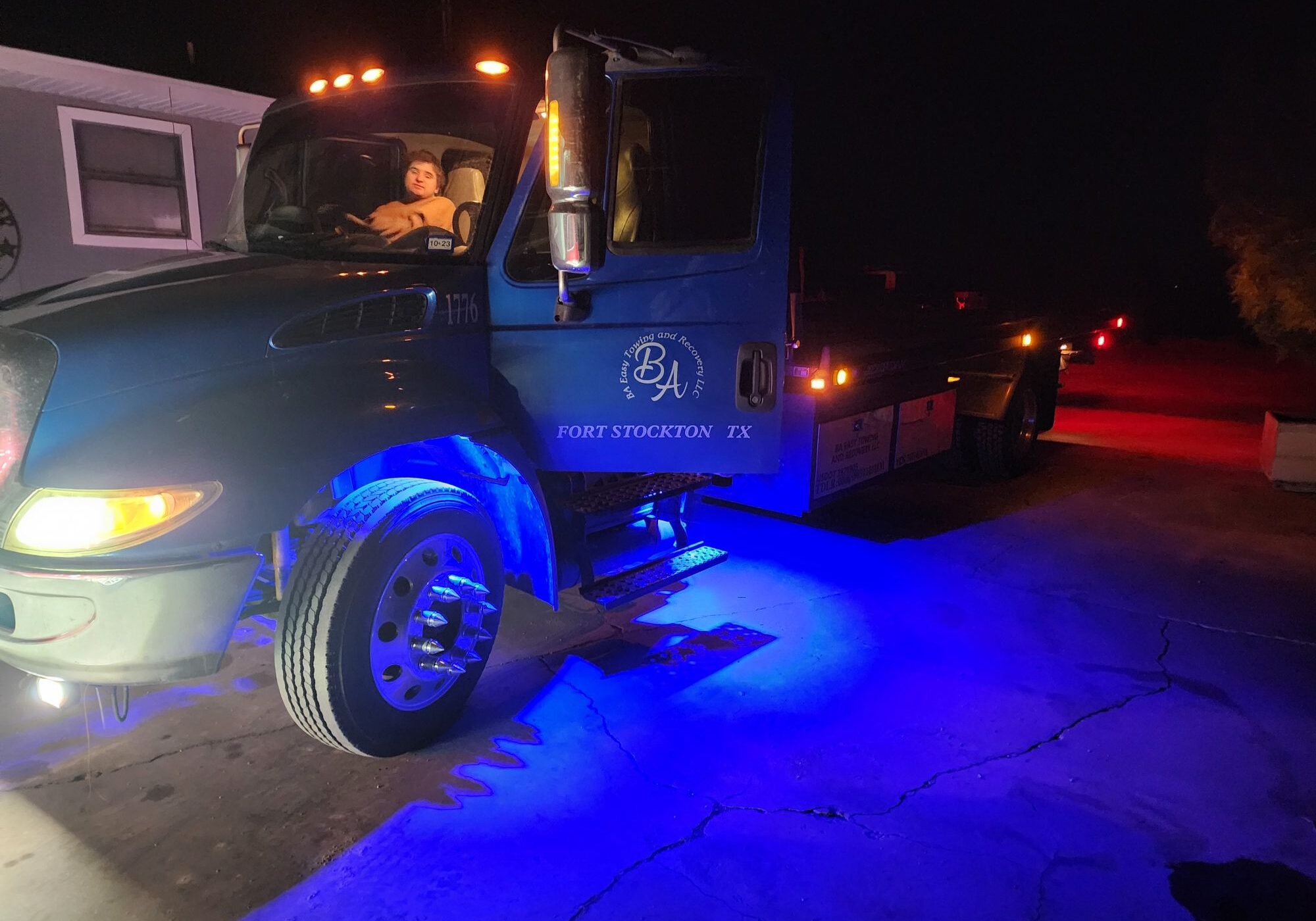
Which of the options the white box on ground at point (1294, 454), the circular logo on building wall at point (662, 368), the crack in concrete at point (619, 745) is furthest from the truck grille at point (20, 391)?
the white box on ground at point (1294, 454)

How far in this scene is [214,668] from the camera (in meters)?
2.80

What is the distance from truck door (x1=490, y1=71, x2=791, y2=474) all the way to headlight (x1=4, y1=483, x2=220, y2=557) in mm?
1549

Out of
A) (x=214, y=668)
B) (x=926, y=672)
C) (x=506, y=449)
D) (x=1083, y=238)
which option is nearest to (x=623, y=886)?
(x=214, y=668)

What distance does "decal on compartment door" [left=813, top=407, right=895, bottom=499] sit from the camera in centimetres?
546

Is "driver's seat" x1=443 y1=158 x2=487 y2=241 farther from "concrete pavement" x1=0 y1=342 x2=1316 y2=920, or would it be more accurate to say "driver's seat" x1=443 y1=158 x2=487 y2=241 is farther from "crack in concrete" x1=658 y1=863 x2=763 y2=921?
"crack in concrete" x1=658 y1=863 x2=763 y2=921

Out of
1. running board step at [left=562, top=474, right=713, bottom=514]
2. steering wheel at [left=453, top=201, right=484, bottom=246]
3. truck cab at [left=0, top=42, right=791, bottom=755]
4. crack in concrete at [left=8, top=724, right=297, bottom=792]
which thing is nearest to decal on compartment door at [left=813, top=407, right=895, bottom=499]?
running board step at [left=562, top=474, right=713, bottom=514]

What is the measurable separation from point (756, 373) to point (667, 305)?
487 millimetres

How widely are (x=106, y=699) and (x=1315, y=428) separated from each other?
382 inches

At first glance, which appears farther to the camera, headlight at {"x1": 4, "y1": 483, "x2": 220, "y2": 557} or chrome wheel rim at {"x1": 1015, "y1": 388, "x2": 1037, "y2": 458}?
chrome wheel rim at {"x1": 1015, "y1": 388, "x2": 1037, "y2": 458}

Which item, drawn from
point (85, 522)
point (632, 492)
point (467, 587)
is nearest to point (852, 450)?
point (632, 492)

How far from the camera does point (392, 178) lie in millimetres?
3789

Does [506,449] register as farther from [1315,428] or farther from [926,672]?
[1315,428]

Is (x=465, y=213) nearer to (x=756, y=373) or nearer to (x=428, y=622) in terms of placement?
(x=756, y=373)

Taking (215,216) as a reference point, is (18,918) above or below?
below
